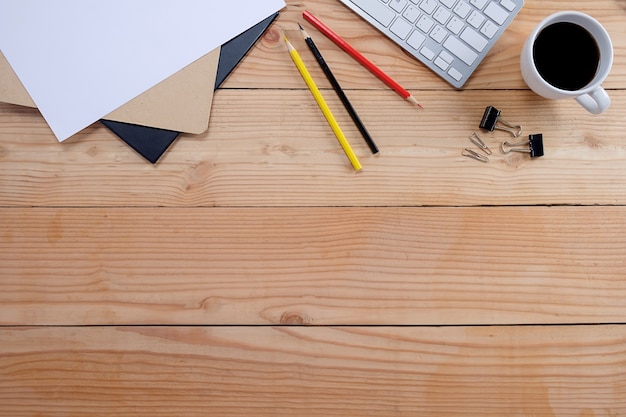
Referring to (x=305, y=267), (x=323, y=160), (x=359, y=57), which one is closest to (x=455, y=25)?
(x=359, y=57)

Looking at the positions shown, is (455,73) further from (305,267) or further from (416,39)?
(305,267)

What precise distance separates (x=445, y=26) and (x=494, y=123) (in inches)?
4.9

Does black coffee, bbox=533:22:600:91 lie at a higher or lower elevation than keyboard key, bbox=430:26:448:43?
higher

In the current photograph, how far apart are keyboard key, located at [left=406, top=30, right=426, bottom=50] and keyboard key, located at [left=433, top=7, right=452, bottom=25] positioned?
0.03 m

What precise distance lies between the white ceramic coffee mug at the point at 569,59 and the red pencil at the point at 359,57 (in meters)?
0.13

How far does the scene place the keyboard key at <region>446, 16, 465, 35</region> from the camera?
24.4 inches

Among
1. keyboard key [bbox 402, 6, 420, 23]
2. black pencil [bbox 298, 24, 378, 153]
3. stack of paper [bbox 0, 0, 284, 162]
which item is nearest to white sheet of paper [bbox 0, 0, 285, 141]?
stack of paper [bbox 0, 0, 284, 162]

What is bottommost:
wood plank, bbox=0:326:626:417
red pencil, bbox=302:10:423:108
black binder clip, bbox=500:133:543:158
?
wood plank, bbox=0:326:626:417

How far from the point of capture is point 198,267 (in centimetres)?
61

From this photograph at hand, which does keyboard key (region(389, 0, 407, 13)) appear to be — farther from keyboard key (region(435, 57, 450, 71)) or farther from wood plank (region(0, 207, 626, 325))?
wood plank (region(0, 207, 626, 325))

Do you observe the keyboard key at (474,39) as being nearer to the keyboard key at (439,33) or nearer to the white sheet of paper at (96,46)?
the keyboard key at (439,33)

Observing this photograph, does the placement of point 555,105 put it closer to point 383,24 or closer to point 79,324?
point 383,24

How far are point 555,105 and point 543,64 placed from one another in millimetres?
61

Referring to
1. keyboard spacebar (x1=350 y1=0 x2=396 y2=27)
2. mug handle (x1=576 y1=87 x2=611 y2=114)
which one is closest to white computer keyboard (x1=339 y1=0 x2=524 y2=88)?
keyboard spacebar (x1=350 y1=0 x2=396 y2=27)
